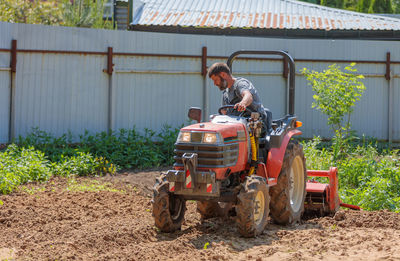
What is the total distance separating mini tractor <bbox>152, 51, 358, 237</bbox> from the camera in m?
6.07

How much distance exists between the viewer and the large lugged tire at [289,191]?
6.96m

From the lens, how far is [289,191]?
716 centimetres

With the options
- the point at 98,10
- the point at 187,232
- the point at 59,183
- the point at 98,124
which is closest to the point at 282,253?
the point at 187,232

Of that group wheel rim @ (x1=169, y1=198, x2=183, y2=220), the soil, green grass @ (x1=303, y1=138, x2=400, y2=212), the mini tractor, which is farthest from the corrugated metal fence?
wheel rim @ (x1=169, y1=198, x2=183, y2=220)

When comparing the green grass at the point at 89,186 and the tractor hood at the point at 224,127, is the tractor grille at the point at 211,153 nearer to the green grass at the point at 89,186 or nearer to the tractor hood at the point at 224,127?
the tractor hood at the point at 224,127

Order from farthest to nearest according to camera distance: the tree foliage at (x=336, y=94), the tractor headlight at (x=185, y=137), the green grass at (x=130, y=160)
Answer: the tree foliage at (x=336, y=94) < the green grass at (x=130, y=160) < the tractor headlight at (x=185, y=137)

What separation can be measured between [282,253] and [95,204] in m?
3.44

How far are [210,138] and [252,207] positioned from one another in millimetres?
817

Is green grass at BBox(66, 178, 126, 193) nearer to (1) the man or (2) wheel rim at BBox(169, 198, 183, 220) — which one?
(2) wheel rim at BBox(169, 198, 183, 220)

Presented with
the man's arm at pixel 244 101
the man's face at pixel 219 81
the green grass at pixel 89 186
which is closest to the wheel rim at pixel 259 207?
the man's arm at pixel 244 101

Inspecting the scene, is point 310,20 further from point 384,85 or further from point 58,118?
point 58,118

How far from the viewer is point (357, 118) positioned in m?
13.5

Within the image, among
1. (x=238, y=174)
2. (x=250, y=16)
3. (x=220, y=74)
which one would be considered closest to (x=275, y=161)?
(x=238, y=174)

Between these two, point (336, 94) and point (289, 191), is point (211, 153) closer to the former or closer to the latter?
point (289, 191)
